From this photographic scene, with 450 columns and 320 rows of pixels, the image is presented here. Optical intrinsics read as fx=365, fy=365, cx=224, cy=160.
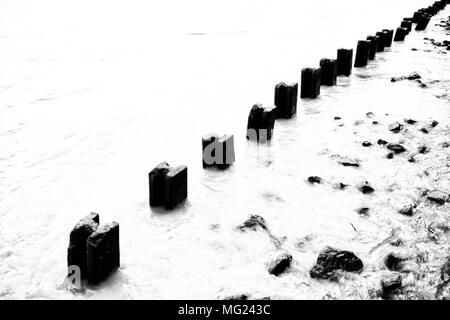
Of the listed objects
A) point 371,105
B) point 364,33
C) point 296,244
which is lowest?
point 296,244

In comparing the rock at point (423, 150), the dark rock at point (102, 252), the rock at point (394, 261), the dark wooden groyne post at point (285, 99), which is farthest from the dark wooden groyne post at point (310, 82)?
the dark rock at point (102, 252)

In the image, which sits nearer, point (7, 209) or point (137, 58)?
point (7, 209)

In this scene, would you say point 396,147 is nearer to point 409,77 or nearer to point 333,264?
point 333,264

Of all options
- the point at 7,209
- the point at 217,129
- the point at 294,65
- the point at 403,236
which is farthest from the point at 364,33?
the point at 7,209

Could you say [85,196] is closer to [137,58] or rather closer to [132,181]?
[132,181]

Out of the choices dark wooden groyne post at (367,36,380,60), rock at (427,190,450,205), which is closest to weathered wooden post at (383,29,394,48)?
dark wooden groyne post at (367,36,380,60)

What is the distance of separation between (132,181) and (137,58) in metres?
5.12

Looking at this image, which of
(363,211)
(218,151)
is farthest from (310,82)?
(363,211)

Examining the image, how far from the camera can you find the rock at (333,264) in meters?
2.04

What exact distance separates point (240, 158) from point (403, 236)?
1560mm
